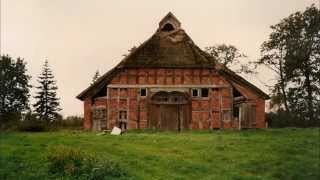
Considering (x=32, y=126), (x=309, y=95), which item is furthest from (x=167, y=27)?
(x=32, y=126)

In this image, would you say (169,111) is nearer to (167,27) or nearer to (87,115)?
(87,115)

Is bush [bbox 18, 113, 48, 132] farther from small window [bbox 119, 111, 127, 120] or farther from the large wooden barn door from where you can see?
the large wooden barn door

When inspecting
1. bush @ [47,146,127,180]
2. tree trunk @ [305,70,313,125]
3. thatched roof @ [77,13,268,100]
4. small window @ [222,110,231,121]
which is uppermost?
thatched roof @ [77,13,268,100]

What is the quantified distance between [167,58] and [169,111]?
101 inches

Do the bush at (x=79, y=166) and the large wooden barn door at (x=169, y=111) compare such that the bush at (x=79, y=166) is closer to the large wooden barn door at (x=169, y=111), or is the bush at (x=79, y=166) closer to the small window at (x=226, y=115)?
the large wooden barn door at (x=169, y=111)

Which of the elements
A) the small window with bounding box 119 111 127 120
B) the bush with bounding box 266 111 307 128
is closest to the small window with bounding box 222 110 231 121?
the bush with bounding box 266 111 307 128

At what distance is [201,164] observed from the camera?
1730cm

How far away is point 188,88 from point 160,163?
14.3 meters

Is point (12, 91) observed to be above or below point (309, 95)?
above

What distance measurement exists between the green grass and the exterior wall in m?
8.72

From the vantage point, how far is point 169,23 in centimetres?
3334

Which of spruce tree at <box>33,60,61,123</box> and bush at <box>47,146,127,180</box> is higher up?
spruce tree at <box>33,60,61,123</box>

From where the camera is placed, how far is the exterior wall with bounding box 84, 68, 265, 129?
103 ft

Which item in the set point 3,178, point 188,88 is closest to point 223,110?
point 188,88
